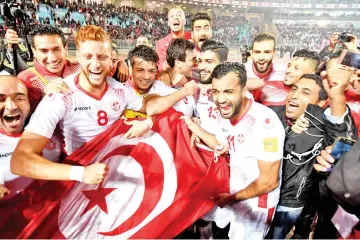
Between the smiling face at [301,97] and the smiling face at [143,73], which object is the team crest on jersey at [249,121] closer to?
the smiling face at [301,97]

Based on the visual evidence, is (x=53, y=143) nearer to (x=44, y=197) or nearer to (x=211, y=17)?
(x=44, y=197)

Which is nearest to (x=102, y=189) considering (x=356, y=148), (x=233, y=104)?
(x=233, y=104)

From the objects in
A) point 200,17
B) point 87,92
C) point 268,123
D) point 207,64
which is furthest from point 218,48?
point 87,92

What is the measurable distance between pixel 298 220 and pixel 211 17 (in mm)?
1323

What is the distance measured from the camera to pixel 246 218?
172cm

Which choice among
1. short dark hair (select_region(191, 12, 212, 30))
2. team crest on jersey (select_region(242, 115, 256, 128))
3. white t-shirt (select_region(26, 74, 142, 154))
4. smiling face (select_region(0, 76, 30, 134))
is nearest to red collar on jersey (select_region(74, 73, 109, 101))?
white t-shirt (select_region(26, 74, 142, 154))

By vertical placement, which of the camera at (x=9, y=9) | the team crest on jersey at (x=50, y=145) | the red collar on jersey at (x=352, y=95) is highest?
the camera at (x=9, y=9)

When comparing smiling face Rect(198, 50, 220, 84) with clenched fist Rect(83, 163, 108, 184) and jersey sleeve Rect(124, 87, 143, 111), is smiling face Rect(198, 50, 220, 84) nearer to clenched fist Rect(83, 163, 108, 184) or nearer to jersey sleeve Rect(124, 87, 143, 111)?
jersey sleeve Rect(124, 87, 143, 111)

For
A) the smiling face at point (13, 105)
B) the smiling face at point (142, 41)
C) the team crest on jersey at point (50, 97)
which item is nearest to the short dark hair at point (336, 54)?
the smiling face at point (142, 41)

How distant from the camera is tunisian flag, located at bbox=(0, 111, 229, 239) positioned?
4.93 feet

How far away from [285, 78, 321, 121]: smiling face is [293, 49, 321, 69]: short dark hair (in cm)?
14

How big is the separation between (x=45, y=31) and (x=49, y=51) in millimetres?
89

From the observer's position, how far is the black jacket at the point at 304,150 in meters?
1.41

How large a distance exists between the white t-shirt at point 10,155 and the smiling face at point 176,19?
84 centimetres
